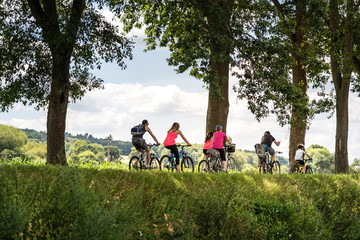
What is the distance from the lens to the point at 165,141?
16.4 meters

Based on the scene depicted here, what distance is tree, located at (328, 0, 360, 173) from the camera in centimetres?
2459

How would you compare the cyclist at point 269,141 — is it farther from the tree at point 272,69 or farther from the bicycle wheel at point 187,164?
the bicycle wheel at point 187,164

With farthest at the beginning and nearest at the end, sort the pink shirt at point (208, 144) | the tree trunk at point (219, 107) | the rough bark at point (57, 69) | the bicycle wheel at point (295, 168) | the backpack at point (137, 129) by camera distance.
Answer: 1. the bicycle wheel at point (295, 168)
2. the tree trunk at point (219, 107)
3. the rough bark at point (57, 69)
4. the pink shirt at point (208, 144)
5. the backpack at point (137, 129)

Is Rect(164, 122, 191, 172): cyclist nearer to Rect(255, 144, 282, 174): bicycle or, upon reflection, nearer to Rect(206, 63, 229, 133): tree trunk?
Rect(206, 63, 229, 133): tree trunk

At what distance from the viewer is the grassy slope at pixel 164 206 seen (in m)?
6.94

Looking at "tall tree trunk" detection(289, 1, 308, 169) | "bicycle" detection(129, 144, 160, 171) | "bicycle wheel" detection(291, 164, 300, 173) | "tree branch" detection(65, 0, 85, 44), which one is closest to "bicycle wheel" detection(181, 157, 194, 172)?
"bicycle" detection(129, 144, 160, 171)

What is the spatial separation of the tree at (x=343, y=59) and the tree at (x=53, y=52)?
1231 centimetres

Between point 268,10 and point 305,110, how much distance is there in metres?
4.94

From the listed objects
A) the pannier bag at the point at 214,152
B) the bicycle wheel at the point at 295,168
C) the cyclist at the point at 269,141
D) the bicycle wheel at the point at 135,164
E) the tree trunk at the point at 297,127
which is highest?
the tree trunk at the point at 297,127

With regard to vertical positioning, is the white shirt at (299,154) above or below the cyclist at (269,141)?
below

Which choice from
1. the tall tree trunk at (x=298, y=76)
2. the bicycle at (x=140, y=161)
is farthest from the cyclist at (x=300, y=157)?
the bicycle at (x=140, y=161)

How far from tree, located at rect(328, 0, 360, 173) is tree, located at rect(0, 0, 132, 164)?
485 inches

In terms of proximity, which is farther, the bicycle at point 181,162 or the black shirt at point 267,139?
the black shirt at point 267,139

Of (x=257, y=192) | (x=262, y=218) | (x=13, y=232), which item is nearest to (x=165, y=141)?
(x=257, y=192)
